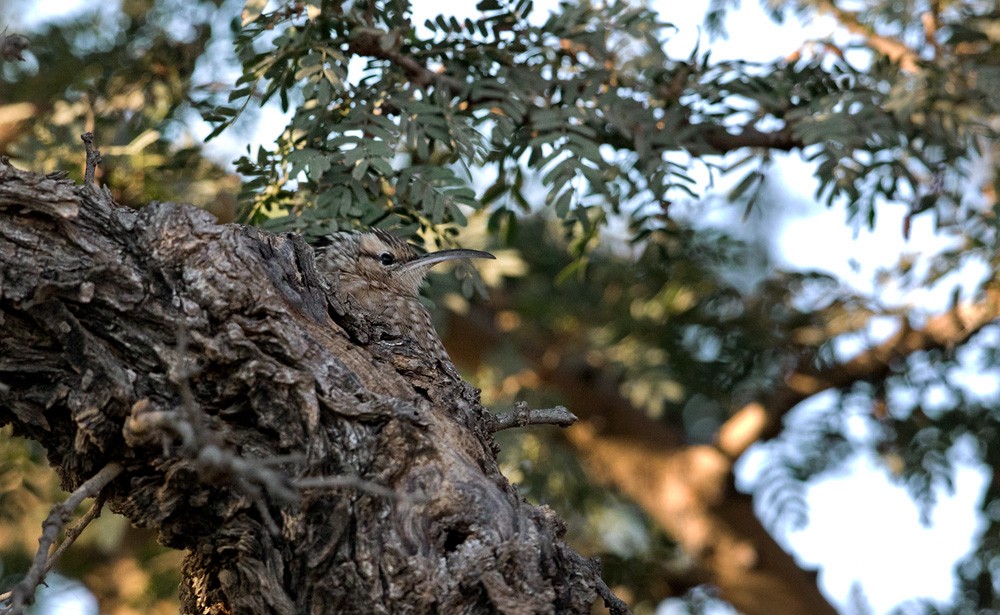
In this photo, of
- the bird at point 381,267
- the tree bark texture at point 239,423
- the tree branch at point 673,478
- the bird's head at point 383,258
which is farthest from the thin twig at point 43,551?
the tree branch at point 673,478

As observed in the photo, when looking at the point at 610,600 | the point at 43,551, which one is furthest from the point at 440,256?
the point at 43,551

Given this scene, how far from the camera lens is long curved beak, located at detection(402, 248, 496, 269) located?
320 cm

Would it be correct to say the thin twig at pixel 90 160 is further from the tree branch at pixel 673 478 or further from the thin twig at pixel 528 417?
the tree branch at pixel 673 478

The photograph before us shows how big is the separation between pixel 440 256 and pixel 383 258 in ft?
0.55

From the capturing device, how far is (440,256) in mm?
3293

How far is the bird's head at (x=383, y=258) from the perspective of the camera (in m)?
3.22

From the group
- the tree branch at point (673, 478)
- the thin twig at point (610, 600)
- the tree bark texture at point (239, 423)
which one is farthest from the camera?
the tree branch at point (673, 478)

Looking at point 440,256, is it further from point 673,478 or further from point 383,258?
point 673,478

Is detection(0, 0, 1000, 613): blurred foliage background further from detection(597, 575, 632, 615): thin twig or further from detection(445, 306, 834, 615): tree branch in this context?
detection(597, 575, 632, 615): thin twig

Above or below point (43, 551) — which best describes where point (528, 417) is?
below

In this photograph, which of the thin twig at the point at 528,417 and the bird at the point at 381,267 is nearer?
the thin twig at the point at 528,417

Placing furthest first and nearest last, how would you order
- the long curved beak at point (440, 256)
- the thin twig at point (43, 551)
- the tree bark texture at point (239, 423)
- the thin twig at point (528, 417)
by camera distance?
the long curved beak at point (440, 256) → the thin twig at point (528, 417) → the tree bark texture at point (239, 423) → the thin twig at point (43, 551)

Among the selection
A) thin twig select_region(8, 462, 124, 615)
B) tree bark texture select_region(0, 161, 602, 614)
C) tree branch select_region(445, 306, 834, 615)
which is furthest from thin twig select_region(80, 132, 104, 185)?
tree branch select_region(445, 306, 834, 615)

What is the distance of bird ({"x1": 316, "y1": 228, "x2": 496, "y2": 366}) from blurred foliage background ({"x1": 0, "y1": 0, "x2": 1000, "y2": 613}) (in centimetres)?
12
